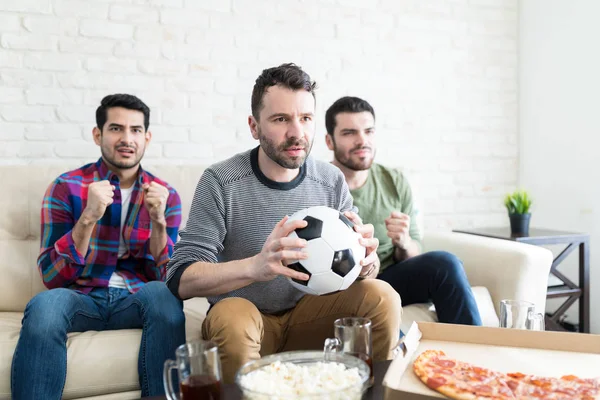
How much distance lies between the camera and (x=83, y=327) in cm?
174

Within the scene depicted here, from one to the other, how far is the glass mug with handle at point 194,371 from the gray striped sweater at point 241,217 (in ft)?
2.31

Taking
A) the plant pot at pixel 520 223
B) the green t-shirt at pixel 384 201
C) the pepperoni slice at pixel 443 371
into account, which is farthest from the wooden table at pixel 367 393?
the plant pot at pixel 520 223

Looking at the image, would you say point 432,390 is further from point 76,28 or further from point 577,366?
point 76,28

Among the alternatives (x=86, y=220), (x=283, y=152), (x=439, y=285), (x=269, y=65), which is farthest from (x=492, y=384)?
(x=269, y=65)

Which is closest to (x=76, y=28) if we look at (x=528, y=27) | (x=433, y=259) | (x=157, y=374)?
(x=157, y=374)

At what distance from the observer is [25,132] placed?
7.80 feet

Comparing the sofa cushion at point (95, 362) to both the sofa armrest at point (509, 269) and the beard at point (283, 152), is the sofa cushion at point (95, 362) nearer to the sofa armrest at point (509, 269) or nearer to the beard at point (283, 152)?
the beard at point (283, 152)

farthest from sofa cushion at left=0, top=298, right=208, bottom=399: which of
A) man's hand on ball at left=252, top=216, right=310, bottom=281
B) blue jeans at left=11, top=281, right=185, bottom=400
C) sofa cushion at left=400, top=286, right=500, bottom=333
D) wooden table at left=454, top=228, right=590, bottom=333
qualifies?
wooden table at left=454, top=228, right=590, bottom=333

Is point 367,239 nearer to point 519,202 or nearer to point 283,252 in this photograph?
point 283,252

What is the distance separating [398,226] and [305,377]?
3.86 ft

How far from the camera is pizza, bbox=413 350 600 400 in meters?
0.90

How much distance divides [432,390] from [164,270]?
1261 mm

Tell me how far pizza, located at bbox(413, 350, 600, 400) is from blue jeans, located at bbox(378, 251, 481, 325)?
0.86 m

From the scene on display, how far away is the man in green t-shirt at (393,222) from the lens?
6.24 ft
